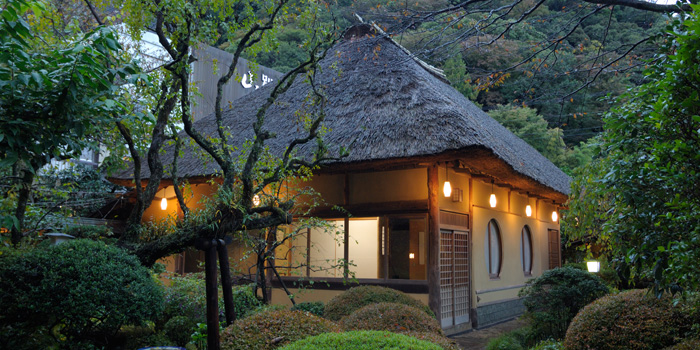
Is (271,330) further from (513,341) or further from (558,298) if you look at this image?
(558,298)

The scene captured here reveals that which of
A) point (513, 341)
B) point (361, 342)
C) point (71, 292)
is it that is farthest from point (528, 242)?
point (71, 292)

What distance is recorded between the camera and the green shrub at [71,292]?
4.43 meters

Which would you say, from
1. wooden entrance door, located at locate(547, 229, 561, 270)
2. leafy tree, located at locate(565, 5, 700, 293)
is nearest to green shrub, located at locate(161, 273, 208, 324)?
leafy tree, located at locate(565, 5, 700, 293)

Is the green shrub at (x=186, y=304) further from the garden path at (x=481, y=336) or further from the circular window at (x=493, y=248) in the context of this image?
the circular window at (x=493, y=248)

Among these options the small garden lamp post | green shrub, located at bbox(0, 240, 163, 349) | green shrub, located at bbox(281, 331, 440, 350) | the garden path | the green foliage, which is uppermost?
the small garden lamp post

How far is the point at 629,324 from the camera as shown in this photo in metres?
5.27

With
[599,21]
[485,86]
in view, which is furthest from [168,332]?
[599,21]

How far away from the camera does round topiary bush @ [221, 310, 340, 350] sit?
4.45 meters

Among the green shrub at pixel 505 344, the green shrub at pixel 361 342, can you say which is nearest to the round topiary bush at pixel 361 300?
the green shrub at pixel 505 344

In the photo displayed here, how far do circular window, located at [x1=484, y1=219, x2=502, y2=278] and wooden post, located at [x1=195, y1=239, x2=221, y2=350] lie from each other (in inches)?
290

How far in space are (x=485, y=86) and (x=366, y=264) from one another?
4973mm

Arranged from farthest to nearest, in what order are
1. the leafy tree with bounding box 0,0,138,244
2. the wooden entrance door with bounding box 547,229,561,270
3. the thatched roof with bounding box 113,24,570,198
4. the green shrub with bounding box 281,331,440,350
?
the wooden entrance door with bounding box 547,229,561,270 < the thatched roof with bounding box 113,24,570,198 < the green shrub with bounding box 281,331,440,350 < the leafy tree with bounding box 0,0,138,244

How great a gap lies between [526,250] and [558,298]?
6.37 m

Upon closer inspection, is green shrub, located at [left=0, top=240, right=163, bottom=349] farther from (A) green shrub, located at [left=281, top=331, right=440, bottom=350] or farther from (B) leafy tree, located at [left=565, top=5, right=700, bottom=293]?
(B) leafy tree, located at [left=565, top=5, right=700, bottom=293]
